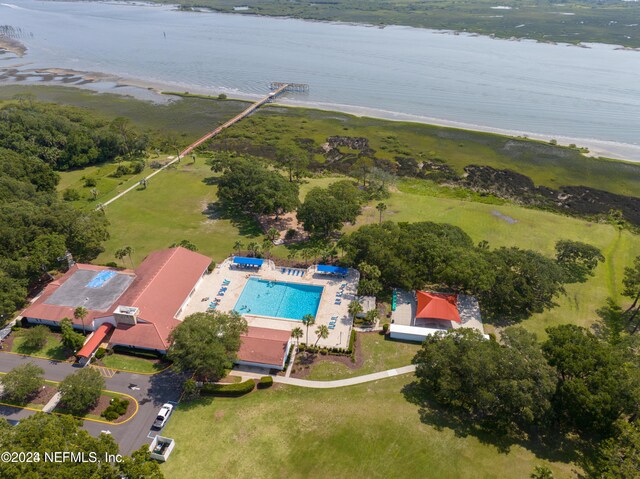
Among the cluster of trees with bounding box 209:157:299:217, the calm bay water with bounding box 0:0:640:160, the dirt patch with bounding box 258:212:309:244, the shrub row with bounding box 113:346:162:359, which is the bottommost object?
the shrub row with bounding box 113:346:162:359

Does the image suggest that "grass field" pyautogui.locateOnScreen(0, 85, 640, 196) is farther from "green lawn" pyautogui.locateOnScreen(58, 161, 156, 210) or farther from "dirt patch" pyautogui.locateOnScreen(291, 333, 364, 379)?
"dirt patch" pyautogui.locateOnScreen(291, 333, 364, 379)

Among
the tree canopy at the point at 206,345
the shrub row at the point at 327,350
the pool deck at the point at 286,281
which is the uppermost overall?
→ the tree canopy at the point at 206,345

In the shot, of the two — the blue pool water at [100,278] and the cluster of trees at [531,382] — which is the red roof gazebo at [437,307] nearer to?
the cluster of trees at [531,382]

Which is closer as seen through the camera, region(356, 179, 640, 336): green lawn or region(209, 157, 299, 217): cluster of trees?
region(356, 179, 640, 336): green lawn

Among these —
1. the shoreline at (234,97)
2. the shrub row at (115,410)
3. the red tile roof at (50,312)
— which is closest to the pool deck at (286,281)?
the red tile roof at (50,312)

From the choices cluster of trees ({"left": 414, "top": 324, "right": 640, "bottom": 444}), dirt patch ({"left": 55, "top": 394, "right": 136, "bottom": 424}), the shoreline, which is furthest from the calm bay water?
dirt patch ({"left": 55, "top": 394, "right": 136, "bottom": 424})

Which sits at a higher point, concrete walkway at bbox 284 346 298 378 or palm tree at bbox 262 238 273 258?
palm tree at bbox 262 238 273 258

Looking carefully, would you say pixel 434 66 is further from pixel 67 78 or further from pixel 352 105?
pixel 67 78
